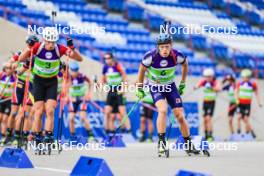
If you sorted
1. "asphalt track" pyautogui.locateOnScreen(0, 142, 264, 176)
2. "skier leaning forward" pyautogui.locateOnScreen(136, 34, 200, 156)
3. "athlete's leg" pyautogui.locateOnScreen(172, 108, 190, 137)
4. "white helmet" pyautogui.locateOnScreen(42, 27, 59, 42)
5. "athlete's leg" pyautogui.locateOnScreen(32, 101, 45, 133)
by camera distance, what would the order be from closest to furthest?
"asphalt track" pyautogui.locateOnScreen(0, 142, 264, 176)
"skier leaning forward" pyautogui.locateOnScreen(136, 34, 200, 156)
"athlete's leg" pyautogui.locateOnScreen(172, 108, 190, 137)
"white helmet" pyautogui.locateOnScreen(42, 27, 59, 42)
"athlete's leg" pyautogui.locateOnScreen(32, 101, 45, 133)

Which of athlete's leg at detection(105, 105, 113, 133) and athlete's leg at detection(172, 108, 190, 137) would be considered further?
athlete's leg at detection(105, 105, 113, 133)

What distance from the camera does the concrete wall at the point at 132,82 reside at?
793 inches

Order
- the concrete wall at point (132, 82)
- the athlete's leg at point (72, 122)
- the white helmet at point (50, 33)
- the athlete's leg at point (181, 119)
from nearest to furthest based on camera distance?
the athlete's leg at point (181, 119), the white helmet at point (50, 33), the athlete's leg at point (72, 122), the concrete wall at point (132, 82)

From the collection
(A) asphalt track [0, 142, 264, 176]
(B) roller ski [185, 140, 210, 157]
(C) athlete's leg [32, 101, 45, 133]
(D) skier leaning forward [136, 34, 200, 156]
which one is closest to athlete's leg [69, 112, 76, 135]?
(C) athlete's leg [32, 101, 45, 133]

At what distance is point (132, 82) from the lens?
21.4 meters

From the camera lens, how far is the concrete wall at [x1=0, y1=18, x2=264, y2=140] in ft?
66.1

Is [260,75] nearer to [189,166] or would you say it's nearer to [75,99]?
[75,99]

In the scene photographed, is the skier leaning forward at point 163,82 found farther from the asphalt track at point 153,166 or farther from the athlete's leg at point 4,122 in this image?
the athlete's leg at point 4,122

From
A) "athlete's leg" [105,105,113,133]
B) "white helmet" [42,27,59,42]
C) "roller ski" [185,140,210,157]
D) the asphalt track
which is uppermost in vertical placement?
"white helmet" [42,27,59,42]

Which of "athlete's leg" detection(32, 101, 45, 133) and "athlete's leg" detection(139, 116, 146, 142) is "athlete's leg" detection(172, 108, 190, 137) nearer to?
"athlete's leg" detection(32, 101, 45, 133)

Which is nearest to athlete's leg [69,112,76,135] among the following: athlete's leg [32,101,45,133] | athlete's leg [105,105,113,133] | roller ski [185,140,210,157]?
athlete's leg [105,105,113,133]

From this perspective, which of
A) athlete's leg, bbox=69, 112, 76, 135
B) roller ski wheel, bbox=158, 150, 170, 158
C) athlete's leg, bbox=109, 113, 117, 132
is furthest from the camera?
athlete's leg, bbox=109, 113, 117, 132

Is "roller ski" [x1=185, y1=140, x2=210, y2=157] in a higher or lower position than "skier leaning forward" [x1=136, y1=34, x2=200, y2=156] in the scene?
lower

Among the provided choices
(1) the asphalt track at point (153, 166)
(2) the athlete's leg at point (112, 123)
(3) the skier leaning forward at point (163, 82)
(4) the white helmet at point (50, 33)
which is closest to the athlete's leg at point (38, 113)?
(1) the asphalt track at point (153, 166)
